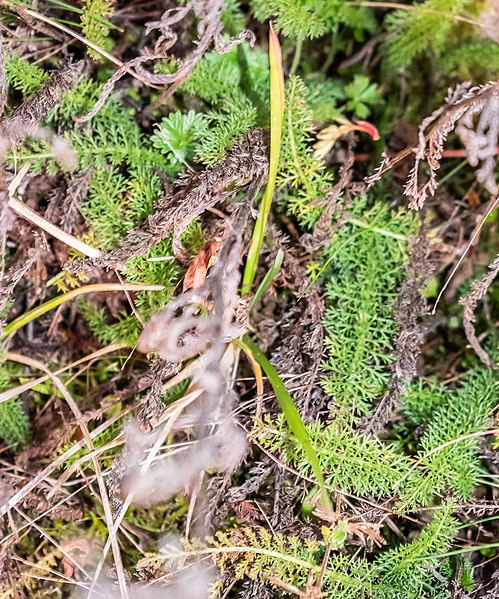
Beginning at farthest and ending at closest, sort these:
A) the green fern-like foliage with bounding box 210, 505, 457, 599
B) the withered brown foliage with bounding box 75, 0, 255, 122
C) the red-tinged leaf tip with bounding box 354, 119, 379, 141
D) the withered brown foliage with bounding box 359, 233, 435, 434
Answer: the red-tinged leaf tip with bounding box 354, 119, 379, 141
the withered brown foliage with bounding box 359, 233, 435, 434
the green fern-like foliage with bounding box 210, 505, 457, 599
the withered brown foliage with bounding box 75, 0, 255, 122

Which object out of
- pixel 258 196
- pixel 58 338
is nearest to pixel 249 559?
pixel 58 338

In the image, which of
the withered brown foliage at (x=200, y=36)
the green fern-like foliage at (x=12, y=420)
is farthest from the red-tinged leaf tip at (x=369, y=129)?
the green fern-like foliage at (x=12, y=420)

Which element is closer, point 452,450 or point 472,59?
point 452,450

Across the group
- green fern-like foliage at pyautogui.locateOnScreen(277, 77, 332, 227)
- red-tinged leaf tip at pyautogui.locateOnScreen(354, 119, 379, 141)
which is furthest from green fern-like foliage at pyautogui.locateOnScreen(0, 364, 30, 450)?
red-tinged leaf tip at pyautogui.locateOnScreen(354, 119, 379, 141)

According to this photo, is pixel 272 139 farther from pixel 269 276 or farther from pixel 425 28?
pixel 425 28

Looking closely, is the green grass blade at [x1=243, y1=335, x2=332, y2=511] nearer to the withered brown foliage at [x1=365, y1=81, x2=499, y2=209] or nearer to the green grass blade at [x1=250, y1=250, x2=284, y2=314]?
the green grass blade at [x1=250, y1=250, x2=284, y2=314]

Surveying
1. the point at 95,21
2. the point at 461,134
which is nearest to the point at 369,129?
the point at 461,134

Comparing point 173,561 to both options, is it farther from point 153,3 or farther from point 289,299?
point 153,3
